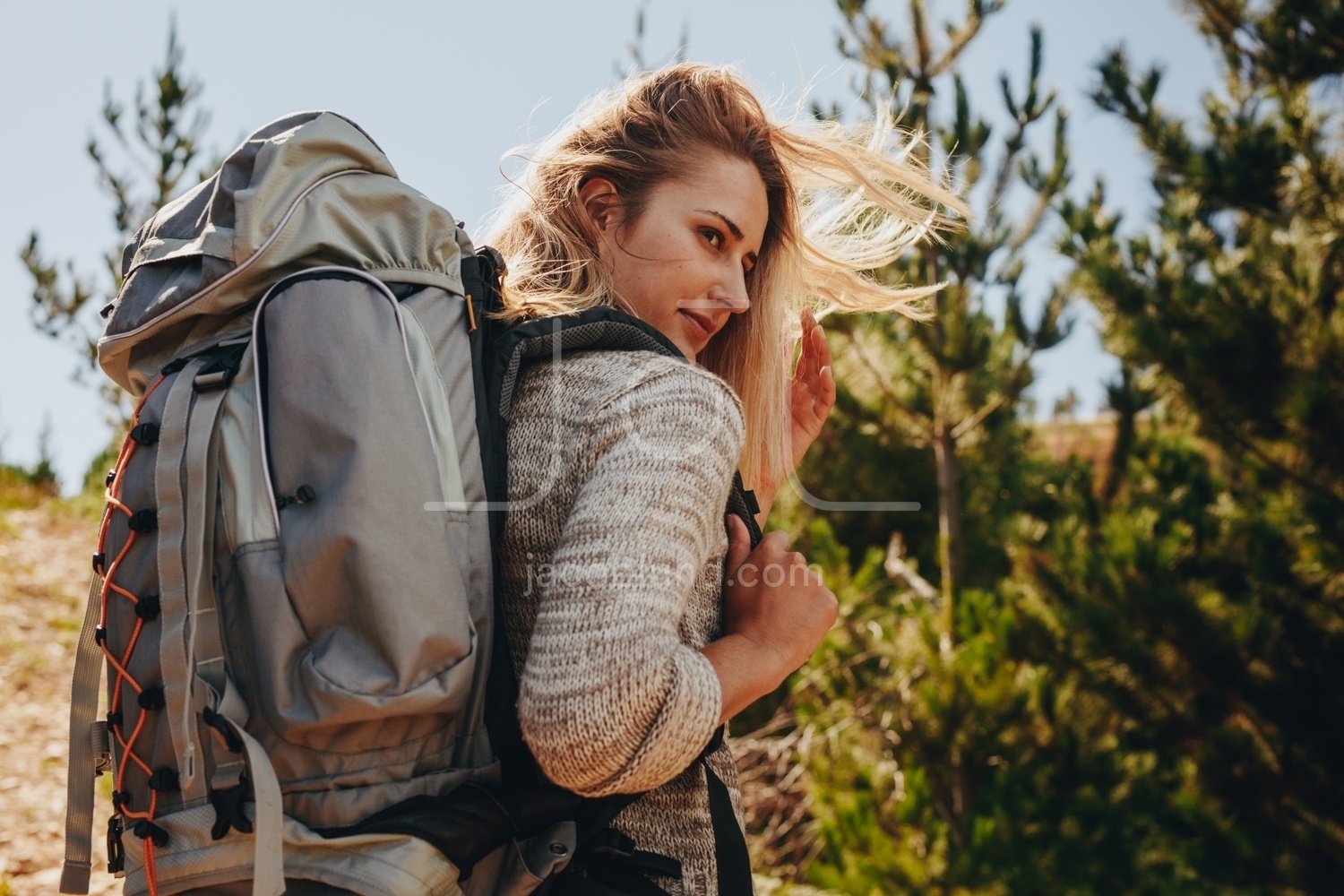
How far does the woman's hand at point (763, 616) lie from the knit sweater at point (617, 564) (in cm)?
8

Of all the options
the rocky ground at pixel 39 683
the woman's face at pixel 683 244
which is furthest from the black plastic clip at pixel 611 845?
the rocky ground at pixel 39 683

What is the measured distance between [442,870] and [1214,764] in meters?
4.22

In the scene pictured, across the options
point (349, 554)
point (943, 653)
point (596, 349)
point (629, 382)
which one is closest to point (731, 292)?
point (596, 349)

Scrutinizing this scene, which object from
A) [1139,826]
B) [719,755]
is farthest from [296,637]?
[1139,826]

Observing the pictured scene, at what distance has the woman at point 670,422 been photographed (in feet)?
3.22

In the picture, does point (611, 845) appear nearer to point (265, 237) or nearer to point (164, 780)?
point (164, 780)

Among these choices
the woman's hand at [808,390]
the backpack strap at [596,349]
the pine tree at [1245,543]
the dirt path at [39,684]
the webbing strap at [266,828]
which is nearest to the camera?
the webbing strap at [266,828]

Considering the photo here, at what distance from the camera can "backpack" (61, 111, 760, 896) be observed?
972 mm

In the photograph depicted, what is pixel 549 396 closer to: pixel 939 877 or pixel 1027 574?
pixel 939 877

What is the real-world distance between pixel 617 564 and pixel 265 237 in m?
0.51

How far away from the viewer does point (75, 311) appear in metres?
5.93

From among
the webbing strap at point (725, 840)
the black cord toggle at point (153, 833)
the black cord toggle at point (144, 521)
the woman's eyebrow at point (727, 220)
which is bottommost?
the webbing strap at point (725, 840)

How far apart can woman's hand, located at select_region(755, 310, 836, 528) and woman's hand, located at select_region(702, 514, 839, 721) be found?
737 millimetres

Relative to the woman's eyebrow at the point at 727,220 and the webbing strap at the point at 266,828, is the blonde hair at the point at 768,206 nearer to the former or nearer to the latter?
the woman's eyebrow at the point at 727,220
